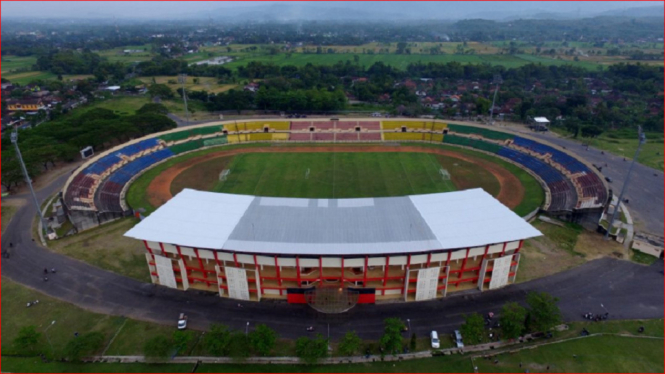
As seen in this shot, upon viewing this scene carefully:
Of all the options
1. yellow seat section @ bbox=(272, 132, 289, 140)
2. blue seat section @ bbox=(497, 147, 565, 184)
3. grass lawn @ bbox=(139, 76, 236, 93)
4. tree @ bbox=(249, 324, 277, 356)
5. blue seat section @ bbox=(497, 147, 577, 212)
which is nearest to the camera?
tree @ bbox=(249, 324, 277, 356)

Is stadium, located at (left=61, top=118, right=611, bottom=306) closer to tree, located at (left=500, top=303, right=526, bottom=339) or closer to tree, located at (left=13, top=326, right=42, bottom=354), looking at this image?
tree, located at (left=500, top=303, right=526, bottom=339)

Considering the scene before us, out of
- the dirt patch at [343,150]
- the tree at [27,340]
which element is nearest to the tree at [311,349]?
the tree at [27,340]

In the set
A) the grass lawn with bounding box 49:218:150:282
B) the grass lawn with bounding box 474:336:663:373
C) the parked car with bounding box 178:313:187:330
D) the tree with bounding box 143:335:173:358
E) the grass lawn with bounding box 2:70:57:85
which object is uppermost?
the grass lawn with bounding box 2:70:57:85

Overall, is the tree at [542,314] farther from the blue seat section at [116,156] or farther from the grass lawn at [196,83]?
the grass lawn at [196,83]

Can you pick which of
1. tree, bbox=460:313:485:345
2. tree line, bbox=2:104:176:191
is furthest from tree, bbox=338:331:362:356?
tree line, bbox=2:104:176:191

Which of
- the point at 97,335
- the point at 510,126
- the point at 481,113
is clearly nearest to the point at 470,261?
the point at 97,335
